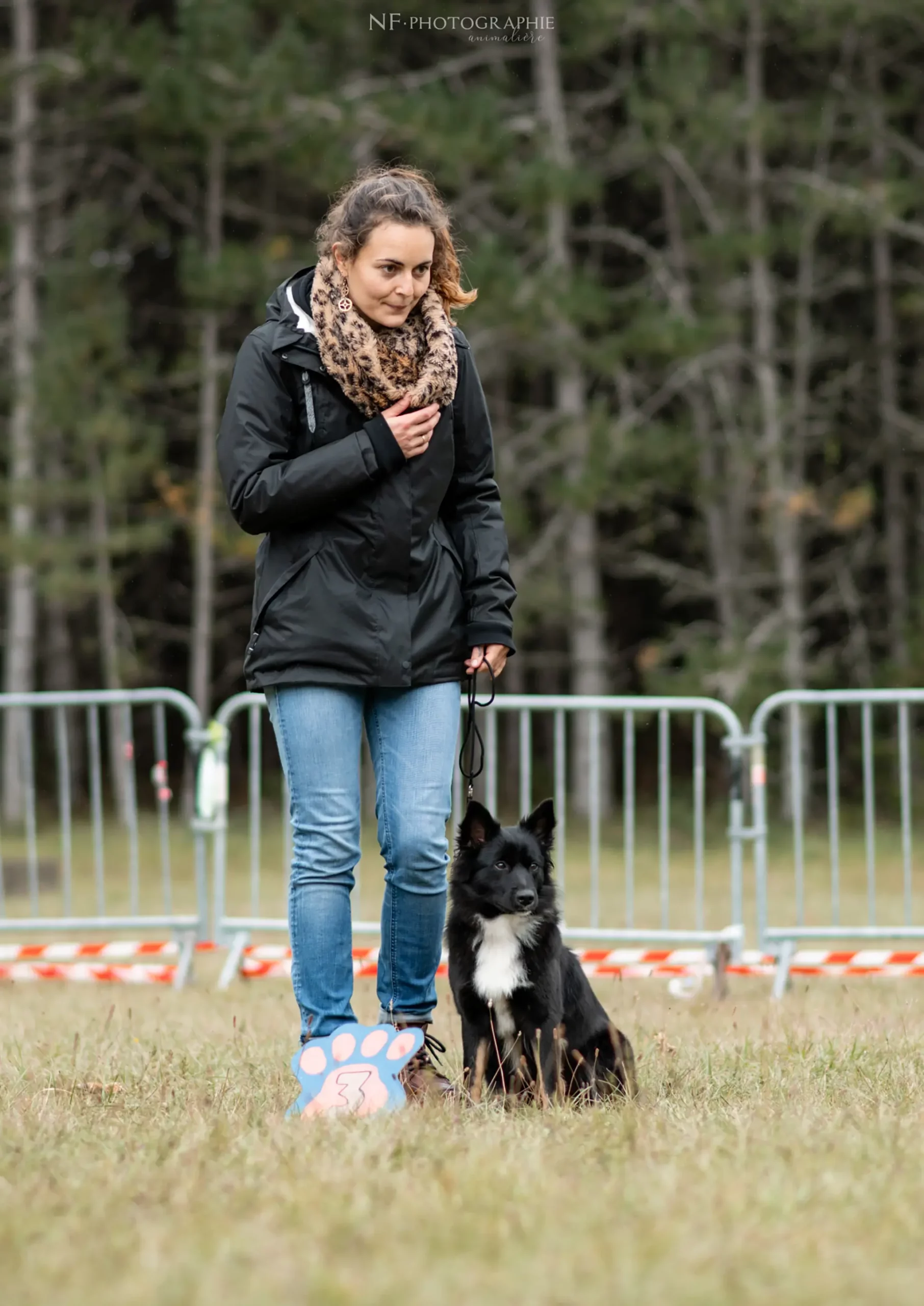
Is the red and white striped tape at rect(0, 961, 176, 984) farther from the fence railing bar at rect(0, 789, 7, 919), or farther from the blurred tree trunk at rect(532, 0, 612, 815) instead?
the blurred tree trunk at rect(532, 0, 612, 815)

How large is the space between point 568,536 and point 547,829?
41.1ft

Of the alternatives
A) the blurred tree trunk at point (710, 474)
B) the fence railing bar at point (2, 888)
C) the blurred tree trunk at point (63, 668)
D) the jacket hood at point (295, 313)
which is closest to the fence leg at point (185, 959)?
the fence railing bar at point (2, 888)

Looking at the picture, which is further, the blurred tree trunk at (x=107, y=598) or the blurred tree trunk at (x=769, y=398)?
the blurred tree trunk at (x=107, y=598)

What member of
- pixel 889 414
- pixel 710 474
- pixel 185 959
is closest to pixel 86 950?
pixel 185 959

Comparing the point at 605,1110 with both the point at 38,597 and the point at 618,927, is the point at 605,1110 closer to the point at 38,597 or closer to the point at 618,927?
the point at 618,927

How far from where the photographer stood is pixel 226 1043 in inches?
200

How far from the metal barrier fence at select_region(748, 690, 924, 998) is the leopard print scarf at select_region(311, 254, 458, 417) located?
140 inches

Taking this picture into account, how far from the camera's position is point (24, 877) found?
12.1m

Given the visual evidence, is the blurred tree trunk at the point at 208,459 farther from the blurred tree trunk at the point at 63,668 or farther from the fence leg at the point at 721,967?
the fence leg at the point at 721,967

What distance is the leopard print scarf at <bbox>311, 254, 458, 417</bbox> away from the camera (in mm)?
4023

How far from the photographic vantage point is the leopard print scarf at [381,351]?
13.2ft

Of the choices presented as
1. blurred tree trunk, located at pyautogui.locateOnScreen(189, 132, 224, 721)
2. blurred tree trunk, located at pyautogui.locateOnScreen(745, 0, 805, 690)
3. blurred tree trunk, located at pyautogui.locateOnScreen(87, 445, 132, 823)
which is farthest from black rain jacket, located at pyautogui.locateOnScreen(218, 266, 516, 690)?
blurred tree trunk, located at pyautogui.locateOnScreen(189, 132, 224, 721)

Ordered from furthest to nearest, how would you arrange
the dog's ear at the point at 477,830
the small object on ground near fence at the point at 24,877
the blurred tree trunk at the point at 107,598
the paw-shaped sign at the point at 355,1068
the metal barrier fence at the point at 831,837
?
the blurred tree trunk at the point at 107,598, the small object on ground near fence at the point at 24,877, the metal barrier fence at the point at 831,837, the dog's ear at the point at 477,830, the paw-shaped sign at the point at 355,1068

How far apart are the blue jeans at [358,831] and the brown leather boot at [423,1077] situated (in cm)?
7
